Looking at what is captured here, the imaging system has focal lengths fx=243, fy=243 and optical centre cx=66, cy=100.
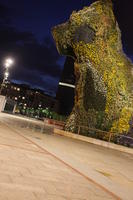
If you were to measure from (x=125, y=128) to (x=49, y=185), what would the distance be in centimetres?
1621

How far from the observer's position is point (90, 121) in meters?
19.4

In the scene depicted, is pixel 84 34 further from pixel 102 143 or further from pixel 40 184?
pixel 40 184

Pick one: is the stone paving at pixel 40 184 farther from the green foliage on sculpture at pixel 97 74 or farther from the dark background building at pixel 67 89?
the dark background building at pixel 67 89

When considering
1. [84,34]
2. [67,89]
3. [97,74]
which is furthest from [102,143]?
[67,89]

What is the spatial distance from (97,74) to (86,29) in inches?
147

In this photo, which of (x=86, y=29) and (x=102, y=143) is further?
(x=86, y=29)

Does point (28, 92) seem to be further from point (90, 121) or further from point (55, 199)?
point (55, 199)

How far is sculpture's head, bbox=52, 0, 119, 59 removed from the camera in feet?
64.2

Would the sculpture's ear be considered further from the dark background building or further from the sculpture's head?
the dark background building

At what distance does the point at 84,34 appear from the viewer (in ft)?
63.9

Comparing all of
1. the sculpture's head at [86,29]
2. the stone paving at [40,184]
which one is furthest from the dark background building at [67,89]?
the stone paving at [40,184]

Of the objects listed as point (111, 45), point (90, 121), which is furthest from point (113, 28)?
point (90, 121)

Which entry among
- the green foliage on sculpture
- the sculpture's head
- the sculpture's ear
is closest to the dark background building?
the sculpture's head

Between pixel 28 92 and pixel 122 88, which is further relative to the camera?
pixel 28 92
